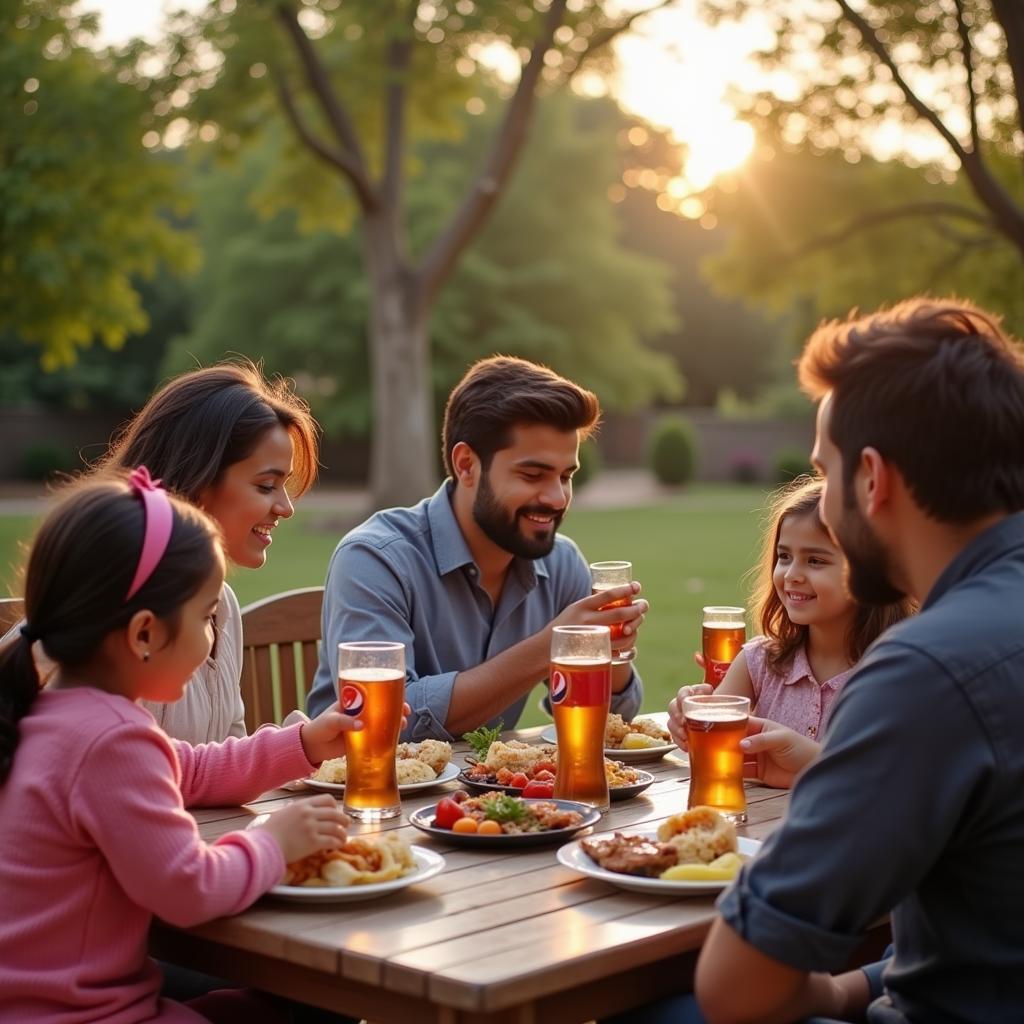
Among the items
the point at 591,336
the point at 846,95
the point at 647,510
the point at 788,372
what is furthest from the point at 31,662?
the point at 788,372

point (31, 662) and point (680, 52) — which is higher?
point (680, 52)

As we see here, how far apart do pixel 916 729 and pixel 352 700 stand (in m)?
1.26

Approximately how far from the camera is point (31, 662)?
2.45 m

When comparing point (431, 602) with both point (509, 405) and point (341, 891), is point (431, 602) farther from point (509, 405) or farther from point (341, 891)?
point (341, 891)

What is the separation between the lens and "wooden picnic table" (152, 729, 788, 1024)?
6.66 feet

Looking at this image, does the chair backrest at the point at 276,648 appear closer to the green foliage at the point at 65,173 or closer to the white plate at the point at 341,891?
the white plate at the point at 341,891

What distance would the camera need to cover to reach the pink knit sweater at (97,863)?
2.29 meters

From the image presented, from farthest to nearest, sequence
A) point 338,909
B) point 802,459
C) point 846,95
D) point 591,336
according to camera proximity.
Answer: point 591,336 → point 802,459 → point 846,95 → point 338,909

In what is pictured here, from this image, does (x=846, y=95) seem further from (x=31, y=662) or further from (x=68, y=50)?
(x=31, y=662)

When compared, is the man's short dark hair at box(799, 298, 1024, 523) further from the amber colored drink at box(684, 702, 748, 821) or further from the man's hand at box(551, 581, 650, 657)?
the man's hand at box(551, 581, 650, 657)

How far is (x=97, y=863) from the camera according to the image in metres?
2.36

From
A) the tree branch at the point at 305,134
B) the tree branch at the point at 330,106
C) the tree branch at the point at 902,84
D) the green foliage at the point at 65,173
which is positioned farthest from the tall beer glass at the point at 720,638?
the tree branch at the point at 305,134

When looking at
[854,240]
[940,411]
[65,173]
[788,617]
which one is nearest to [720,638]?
[788,617]

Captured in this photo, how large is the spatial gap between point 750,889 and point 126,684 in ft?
3.69
